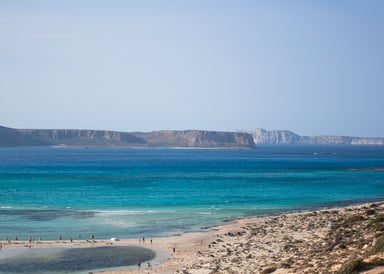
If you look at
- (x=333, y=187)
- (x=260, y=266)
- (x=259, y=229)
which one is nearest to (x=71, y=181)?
(x=333, y=187)

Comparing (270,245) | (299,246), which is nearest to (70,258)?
(270,245)

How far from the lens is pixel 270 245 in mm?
35875

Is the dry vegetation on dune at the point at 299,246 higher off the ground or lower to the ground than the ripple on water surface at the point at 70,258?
higher

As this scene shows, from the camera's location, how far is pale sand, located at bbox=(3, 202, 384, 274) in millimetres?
26844

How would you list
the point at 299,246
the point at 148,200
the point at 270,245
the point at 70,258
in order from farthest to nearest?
the point at 148,200 < the point at 270,245 < the point at 70,258 < the point at 299,246

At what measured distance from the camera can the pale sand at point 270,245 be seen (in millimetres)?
26844

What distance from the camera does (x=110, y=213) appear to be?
55531mm

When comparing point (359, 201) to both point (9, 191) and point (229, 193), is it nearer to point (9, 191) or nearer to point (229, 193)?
point (229, 193)

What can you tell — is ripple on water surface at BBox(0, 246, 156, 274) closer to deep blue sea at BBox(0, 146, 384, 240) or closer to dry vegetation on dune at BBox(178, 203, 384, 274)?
dry vegetation on dune at BBox(178, 203, 384, 274)

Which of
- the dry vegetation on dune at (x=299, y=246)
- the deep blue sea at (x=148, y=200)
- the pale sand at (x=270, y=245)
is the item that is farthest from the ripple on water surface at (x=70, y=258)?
the deep blue sea at (x=148, y=200)

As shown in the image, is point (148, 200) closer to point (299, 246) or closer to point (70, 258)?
point (70, 258)

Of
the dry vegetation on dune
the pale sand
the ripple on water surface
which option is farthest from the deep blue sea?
the dry vegetation on dune

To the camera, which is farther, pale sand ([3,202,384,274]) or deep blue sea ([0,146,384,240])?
deep blue sea ([0,146,384,240])

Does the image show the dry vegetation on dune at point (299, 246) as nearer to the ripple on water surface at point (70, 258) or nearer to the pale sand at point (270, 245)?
the pale sand at point (270, 245)
